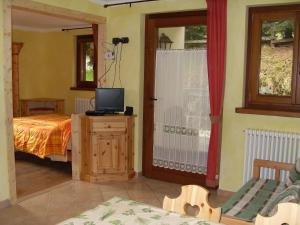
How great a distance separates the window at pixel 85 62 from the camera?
663 centimetres

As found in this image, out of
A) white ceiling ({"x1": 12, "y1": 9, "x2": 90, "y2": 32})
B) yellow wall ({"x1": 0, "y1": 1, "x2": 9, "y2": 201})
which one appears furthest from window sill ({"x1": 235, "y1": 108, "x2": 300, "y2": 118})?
white ceiling ({"x1": 12, "y1": 9, "x2": 90, "y2": 32})

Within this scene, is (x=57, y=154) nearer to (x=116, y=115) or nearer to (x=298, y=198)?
(x=116, y=115)

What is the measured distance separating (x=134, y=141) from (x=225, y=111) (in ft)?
4.43

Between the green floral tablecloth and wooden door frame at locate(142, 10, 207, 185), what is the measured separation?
2.49m

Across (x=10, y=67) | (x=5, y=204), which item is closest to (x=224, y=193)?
(x=5, y=204)

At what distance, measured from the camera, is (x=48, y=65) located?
23.6 ft

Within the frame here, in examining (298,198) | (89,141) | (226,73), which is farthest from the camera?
(89,141)

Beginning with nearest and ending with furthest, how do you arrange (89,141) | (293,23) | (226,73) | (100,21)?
1. (293,23)
2. (226,73)
3. (89,141)
4. (100,21)

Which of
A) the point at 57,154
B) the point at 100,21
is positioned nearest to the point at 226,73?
the point at 100,21

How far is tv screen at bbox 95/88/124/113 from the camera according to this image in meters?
4.34

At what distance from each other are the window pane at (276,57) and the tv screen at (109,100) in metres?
1.76

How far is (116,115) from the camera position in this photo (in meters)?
4.29

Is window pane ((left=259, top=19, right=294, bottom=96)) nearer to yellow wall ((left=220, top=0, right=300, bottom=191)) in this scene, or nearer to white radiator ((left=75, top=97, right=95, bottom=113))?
yellow wall ((left=220, top=0, right=300, bottom=191))

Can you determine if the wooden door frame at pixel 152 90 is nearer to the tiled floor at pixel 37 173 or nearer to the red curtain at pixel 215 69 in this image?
the red curtain at pixel 215 69
